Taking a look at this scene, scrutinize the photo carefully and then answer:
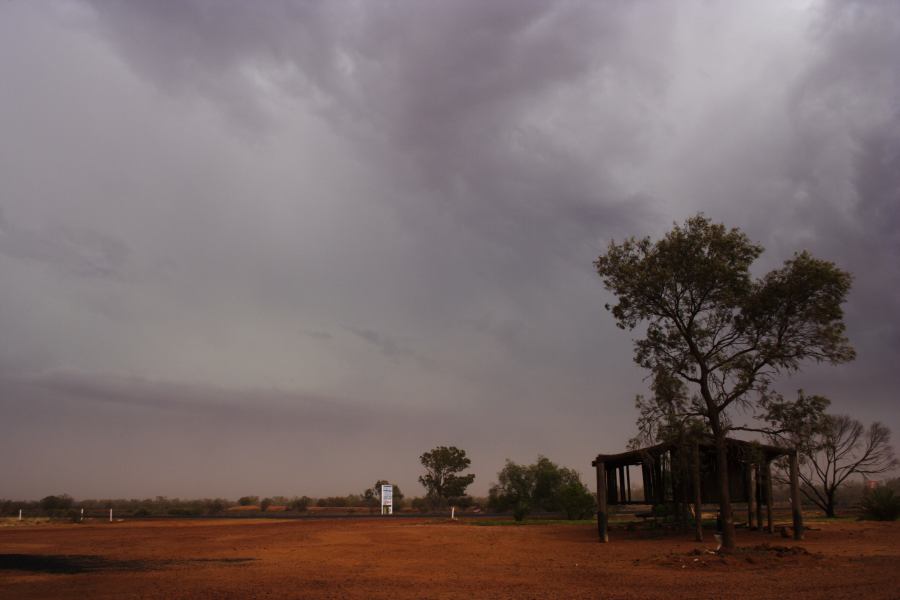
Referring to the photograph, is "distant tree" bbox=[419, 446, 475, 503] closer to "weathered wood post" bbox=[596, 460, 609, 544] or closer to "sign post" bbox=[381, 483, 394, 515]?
"sign post" bbox=[381, 483, 394, 515]

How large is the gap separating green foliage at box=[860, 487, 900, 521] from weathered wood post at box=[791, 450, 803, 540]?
46.4 feet

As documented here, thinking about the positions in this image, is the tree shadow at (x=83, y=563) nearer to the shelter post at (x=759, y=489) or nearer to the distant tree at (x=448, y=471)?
the shelter post at (x=759, y=489)

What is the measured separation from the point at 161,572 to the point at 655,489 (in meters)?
21.5

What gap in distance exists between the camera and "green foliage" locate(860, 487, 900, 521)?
36.2 meters

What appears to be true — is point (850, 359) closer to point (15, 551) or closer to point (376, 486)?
point (15, 551)

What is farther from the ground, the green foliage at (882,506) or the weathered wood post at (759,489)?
the weathered wood post at (759,489)

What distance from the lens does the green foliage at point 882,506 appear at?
3616 cm

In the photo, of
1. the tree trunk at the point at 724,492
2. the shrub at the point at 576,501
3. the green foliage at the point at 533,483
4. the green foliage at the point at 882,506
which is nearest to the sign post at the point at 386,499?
the green foliage at the point at 533,483

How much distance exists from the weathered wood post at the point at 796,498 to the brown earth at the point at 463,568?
45 centimetres

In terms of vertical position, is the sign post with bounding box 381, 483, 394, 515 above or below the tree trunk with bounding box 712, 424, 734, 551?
below

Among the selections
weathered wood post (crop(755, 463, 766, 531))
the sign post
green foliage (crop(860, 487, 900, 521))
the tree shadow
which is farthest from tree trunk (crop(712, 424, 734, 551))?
the sign post

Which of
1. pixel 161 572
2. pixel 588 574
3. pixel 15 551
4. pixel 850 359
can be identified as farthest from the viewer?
pixel 15 551

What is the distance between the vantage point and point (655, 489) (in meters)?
30.8

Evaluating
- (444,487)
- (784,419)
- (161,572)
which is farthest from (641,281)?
(444,487)
